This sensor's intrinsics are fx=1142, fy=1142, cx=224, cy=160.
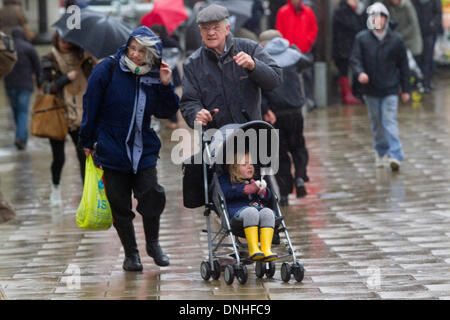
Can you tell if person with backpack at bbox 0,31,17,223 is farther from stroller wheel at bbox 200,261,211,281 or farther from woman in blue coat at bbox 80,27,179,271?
stroller wheel at bbox 200,261,211,281

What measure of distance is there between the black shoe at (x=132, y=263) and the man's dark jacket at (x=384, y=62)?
5.65 meters

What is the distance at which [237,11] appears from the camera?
1466 cm

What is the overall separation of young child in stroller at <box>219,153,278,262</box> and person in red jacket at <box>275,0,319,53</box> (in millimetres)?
10343

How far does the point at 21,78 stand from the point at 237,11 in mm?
3985

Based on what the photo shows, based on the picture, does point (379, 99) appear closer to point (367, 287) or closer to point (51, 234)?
point (51, 234)

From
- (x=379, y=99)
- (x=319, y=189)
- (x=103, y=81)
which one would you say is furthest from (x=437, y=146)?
(x=103, y=81)

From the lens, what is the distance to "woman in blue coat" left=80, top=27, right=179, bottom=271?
8.01 meters

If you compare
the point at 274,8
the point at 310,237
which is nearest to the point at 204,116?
the point at 310,237

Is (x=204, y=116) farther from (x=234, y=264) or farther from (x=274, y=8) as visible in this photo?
(x=274, y=8)

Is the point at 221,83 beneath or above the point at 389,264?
above

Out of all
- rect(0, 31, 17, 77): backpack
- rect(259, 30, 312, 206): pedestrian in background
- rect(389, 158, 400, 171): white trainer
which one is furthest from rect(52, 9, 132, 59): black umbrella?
rect(389, 158, 400, 171): white trainer

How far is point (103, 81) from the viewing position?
26.5 feet

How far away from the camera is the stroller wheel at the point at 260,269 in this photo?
7.75 m
